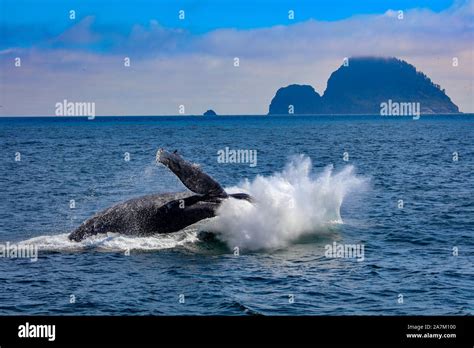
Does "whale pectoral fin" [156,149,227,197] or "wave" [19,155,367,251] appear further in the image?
"wave" [19,155,367,251]

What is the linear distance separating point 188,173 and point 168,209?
6.64 ft

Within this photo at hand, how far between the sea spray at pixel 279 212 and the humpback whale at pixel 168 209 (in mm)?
744

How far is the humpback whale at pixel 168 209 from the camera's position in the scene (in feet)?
82.4

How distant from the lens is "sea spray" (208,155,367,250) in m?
26.5

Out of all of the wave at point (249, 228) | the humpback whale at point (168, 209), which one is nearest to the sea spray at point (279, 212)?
the wave at point (249, 228)

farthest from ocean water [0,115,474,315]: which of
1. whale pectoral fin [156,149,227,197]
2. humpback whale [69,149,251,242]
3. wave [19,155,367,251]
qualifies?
whale pectoral fin [156,149,227,197]

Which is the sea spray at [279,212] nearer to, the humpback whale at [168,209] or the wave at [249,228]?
the wave at [249,228]

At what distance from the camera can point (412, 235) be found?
29250 millimetres

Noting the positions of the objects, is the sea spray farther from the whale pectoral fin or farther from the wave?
the whale pectoral fin

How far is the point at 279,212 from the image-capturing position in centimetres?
2802

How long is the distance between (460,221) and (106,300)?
2110cm

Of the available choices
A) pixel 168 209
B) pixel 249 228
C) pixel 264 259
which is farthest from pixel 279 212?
pixel 168 209
